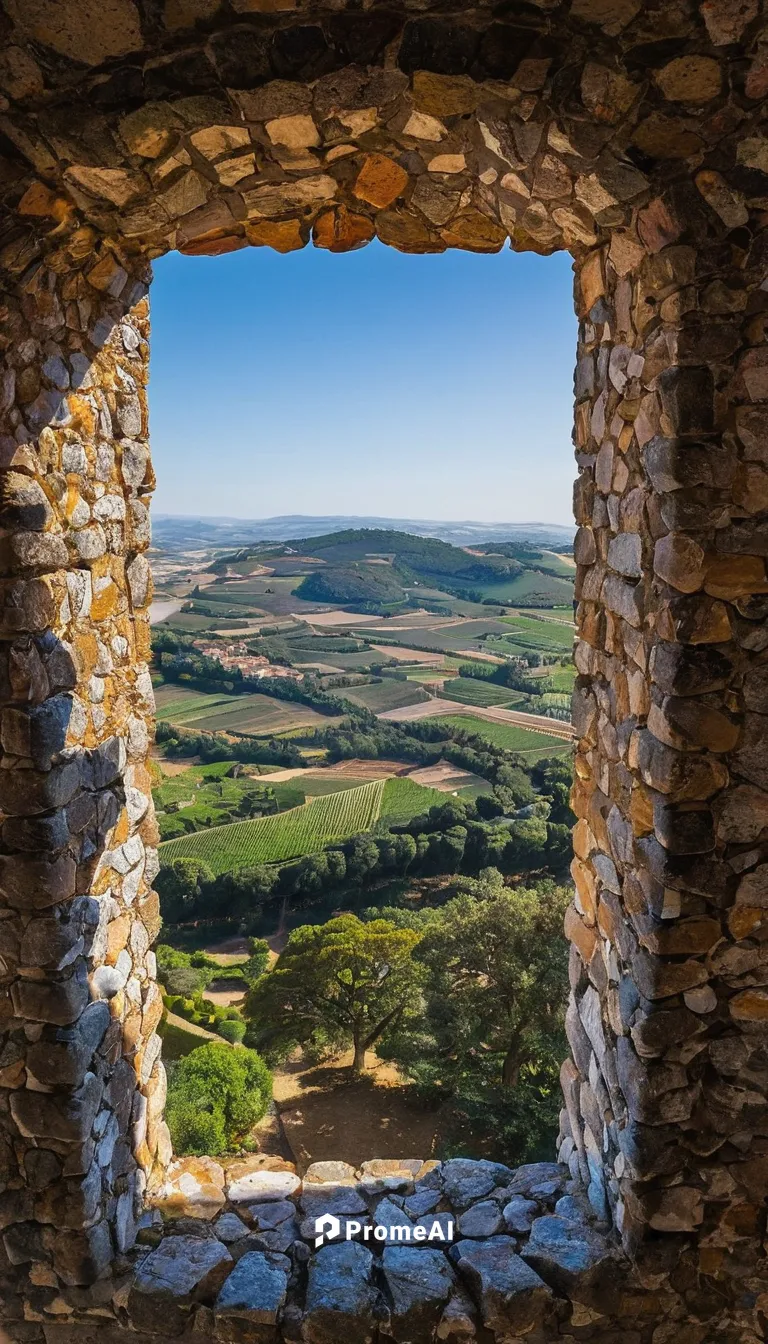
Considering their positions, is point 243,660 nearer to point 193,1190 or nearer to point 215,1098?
point 215,1098

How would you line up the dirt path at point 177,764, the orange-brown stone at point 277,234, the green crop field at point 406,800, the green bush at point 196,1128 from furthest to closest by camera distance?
1. the dirt path at point 177,764
2. the green crop field at point 406,800
3. the green bush at point 196,1128
4. the orange-brown stone at point 277,234

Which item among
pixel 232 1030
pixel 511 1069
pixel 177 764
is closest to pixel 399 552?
pixel 177 764

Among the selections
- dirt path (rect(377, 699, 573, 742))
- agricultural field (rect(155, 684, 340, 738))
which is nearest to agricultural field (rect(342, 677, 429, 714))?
dirt path (rect(377, 699, 573, 742))

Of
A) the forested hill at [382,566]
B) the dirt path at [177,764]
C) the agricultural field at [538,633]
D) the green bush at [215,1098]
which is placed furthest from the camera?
the forested hill at [382,566]

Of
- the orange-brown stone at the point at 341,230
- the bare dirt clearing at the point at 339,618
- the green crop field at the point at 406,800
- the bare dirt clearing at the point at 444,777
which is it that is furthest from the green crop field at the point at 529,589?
the orange-brown stone at the point at 341,230

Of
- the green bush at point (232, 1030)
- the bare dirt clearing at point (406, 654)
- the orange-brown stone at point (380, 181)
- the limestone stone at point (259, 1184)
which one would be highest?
the orange-brown stone at point (380, 181)

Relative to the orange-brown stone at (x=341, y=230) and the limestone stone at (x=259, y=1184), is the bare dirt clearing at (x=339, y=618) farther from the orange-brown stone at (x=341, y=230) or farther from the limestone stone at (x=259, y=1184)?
the orange-brown stone at (x=341, y=230)
